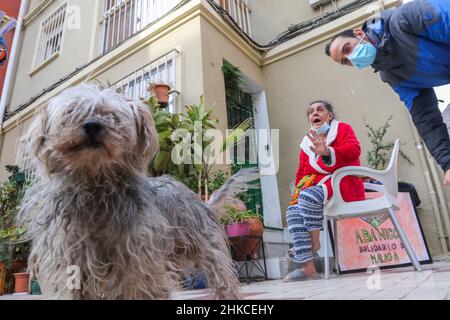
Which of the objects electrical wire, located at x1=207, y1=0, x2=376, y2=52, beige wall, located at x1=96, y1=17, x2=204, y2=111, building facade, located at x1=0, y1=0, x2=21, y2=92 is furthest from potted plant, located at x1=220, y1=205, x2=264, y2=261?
building facade, located at x1=0, y1=0, x2=21, y2=92

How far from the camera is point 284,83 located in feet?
20.9

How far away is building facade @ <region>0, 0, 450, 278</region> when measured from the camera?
495 cm

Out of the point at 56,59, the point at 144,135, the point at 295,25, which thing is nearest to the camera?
the point at 144,135

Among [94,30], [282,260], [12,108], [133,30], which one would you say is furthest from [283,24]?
[12,108]

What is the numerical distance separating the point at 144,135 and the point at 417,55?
1715 mm

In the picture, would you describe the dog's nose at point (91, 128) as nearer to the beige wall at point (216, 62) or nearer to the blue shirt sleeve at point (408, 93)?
the blue shirt sleeve at point (408, 93)

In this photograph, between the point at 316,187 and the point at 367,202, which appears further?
the point at 316,187

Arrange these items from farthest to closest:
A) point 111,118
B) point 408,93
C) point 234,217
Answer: point 234,217 → point 408,93 → point 111,118

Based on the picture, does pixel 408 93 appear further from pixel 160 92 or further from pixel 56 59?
pixel 56 59

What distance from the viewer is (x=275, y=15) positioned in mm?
6887

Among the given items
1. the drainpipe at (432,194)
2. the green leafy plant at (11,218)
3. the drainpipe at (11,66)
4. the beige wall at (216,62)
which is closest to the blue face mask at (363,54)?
the beige wall at (216,62)

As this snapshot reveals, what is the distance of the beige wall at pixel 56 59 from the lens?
25.2 feet

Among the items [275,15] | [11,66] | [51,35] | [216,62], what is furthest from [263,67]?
[11,66]
